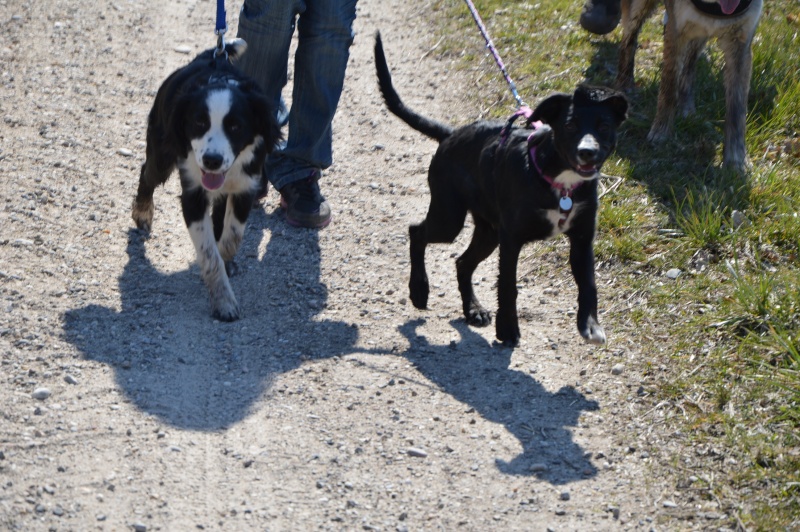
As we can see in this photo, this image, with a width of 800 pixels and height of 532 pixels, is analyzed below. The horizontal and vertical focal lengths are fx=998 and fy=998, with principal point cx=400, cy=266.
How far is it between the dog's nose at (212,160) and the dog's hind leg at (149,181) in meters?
0.42

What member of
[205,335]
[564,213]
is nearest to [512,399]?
[564,213]

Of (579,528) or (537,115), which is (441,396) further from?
(537,115)

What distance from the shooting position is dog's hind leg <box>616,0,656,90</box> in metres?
6.34

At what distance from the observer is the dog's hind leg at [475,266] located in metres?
4.42

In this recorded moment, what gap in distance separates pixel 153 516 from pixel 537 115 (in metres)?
2.02

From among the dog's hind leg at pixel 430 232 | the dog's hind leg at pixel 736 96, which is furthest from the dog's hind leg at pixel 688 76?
the dog's hind leg at pixel 430 232

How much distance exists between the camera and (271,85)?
16.9 feet

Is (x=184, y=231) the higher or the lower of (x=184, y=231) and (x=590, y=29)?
the lower

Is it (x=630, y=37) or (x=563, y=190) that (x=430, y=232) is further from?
(x=630, y=37)

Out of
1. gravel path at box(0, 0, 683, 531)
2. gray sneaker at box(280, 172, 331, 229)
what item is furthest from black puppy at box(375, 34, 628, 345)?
gray sneaker at box(280, 172, 331, 229)

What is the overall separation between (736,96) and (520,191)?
220 cm

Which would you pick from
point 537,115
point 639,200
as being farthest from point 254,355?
point 639,200

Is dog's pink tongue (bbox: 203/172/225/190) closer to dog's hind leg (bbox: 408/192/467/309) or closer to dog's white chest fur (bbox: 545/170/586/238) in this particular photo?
dog's hind leg (bbox: 408/192/467/309)

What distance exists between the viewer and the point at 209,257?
4.44 m
